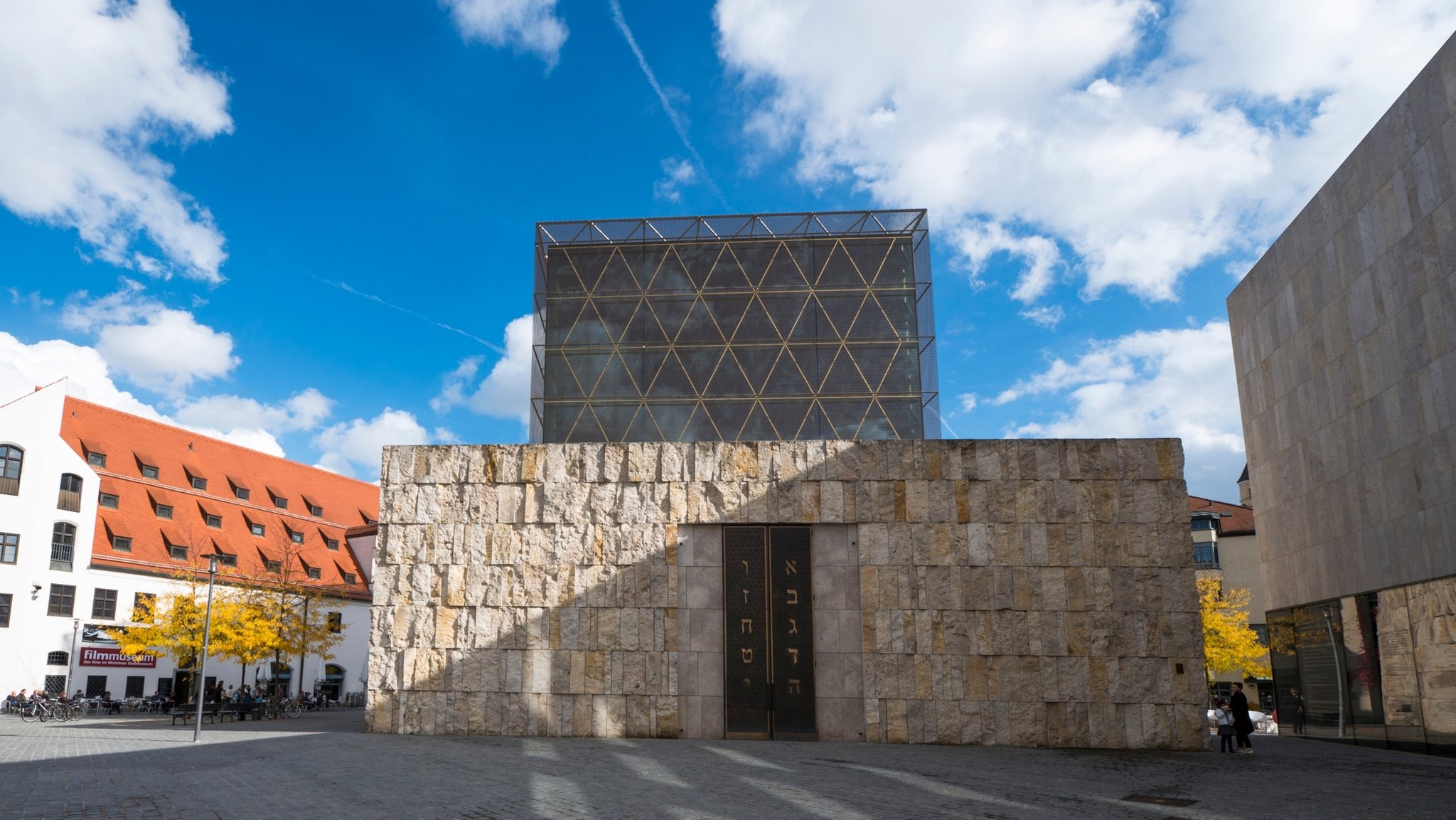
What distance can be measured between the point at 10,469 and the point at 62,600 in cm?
561

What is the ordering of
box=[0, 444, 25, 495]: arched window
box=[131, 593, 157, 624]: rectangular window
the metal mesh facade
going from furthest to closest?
the metal mesh facade → box=[0, 444, 25, 495]: arched window → box=[131, 593, 157, 624]: rectangular window

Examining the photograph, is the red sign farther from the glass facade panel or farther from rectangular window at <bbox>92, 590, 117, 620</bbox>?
the glass facade panel

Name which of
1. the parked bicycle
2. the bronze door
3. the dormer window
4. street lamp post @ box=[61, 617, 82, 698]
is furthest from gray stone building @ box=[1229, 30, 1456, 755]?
the dormer window

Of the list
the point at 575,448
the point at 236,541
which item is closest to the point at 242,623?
the point at 236,541

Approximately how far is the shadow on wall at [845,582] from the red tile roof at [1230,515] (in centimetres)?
3936

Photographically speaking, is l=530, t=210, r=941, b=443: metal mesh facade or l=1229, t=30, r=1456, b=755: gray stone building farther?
l=530, t=210, r=941, b=443: metal mesh facade

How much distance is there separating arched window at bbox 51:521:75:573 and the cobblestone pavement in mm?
20642

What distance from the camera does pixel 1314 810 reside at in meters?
12.8

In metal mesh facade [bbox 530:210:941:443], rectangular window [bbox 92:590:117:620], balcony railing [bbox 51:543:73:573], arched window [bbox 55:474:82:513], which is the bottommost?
rectangular window [bbox 92:590:117:620]

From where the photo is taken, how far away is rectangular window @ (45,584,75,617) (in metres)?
39.2

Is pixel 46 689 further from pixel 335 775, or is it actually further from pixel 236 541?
pixel 335 775

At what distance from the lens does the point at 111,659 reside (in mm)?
40281

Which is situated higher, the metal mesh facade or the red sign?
the metal mesh facade

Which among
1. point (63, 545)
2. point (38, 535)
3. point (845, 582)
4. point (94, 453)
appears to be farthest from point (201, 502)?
point (845, 582)
